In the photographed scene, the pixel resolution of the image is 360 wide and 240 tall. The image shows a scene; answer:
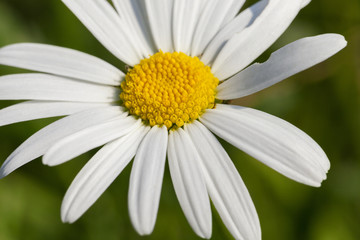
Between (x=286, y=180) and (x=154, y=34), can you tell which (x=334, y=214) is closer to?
(x=286, y=180)

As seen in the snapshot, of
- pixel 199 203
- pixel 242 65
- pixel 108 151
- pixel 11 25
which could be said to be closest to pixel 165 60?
pixel 242 65

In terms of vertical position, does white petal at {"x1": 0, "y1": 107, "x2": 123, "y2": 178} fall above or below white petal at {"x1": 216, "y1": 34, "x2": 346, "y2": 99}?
above

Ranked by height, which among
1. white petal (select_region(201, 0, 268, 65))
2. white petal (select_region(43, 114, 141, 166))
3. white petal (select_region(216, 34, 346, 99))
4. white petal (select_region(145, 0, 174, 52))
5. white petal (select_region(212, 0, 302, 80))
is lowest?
white petal (select_region(216, 34, 346, 99))

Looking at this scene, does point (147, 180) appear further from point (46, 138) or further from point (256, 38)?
point (256, 38)

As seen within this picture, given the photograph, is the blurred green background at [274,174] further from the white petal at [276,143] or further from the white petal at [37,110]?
the white petal at [37,110]

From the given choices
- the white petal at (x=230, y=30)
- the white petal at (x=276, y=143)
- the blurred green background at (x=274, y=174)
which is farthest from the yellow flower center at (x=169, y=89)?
the blurred green background at (x=274, y=174)

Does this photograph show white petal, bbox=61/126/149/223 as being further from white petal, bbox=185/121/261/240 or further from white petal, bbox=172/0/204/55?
white petal, bbox=172/0/204/55

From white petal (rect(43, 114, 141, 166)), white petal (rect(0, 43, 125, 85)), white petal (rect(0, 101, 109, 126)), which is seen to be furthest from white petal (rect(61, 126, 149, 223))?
white petal (rect(0, 43, 125, 85))

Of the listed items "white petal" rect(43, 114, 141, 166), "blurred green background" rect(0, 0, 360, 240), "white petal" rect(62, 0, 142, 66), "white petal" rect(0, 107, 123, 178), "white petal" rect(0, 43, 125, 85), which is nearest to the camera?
"white petal" rect(43, 114, 141, 166)
